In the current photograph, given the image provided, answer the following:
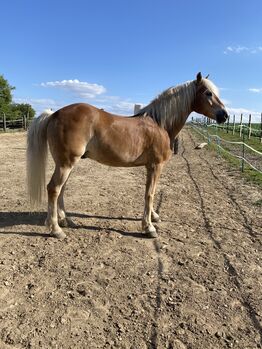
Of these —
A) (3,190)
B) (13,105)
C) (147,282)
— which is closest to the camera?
(147,282)

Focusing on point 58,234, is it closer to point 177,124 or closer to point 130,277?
point 130,277

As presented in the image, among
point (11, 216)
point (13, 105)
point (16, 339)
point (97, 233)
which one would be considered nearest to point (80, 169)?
point (11, 216)

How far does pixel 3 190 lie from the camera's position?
268 inches

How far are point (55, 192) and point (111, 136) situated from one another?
1.03 m

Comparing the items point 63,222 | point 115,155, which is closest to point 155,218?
point 115,155

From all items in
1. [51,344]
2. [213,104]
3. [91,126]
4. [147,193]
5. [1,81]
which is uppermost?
[1,81]

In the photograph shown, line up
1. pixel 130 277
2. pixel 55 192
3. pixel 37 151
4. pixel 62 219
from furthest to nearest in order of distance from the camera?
pixel 62 219, pixel 37 151, pixel 55 192, pixel 130 277

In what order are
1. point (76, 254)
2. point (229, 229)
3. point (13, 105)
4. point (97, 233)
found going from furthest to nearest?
point (13, 105)
point (229, 229)
point (97, 233)
point (76, 254)

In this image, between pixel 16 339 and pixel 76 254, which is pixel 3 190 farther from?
pixel 16 339

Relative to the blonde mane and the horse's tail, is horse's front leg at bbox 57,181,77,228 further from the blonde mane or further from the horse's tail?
the blonde mane

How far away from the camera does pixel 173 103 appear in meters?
4.92

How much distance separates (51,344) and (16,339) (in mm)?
266

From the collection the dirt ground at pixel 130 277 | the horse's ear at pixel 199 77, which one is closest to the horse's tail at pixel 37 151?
the dirt ground at pixel 130 277

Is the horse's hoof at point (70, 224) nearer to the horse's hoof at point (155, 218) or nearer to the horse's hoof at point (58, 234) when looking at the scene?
the horse's hoof at point (58, 234)
